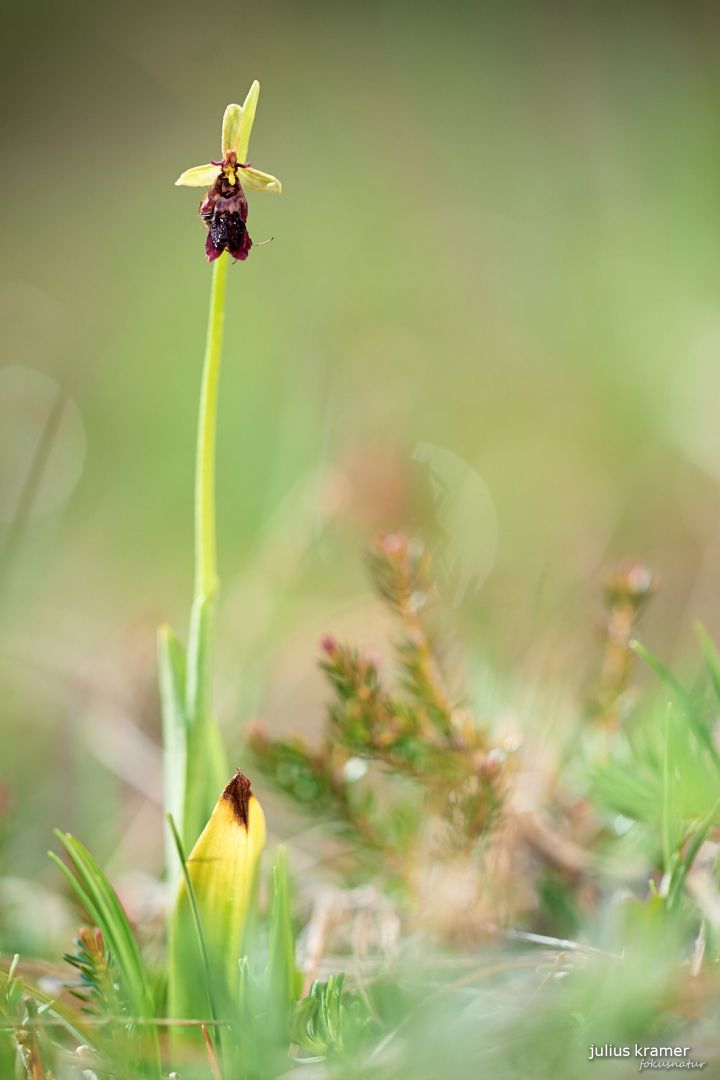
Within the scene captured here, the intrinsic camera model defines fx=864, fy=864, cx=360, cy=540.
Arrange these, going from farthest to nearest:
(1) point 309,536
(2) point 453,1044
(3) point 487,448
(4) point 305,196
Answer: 1. (4) point 305,196
2. (3) point 487,448
3. (1) point 309,536
4. (2) point 453,1044

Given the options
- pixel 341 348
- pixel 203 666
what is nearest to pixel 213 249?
pixel 203 666

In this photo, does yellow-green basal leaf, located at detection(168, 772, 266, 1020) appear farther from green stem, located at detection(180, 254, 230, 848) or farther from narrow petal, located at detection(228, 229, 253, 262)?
narrow petal, located at detection(228, 229, 253, 262)

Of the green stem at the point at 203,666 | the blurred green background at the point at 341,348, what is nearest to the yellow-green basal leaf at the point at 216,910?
the green stem at the point at 203,666

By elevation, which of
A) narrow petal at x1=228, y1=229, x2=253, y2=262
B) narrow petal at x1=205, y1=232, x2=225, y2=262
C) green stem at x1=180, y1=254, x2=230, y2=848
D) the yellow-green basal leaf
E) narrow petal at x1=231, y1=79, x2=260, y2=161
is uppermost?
narrow petal at x1=231, y1=79, x2=260, y2=161

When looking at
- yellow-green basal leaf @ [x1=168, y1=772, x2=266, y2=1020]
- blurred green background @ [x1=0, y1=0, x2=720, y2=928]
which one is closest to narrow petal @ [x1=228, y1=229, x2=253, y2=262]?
yellow-green basal leaf @ [x1=168, y1=772, x2=266, y2=1020]

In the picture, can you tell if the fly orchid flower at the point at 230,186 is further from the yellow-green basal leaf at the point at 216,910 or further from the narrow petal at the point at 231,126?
the yellow-green basal leaf at the point at 216,910

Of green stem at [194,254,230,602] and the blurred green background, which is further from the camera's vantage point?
the blurred green background

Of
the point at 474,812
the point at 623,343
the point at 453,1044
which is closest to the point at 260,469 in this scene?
the point at 623,343

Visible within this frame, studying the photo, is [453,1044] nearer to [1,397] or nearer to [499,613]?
[499,613]

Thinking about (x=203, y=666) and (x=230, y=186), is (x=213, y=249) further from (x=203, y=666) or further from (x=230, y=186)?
(x=203, y=666)
